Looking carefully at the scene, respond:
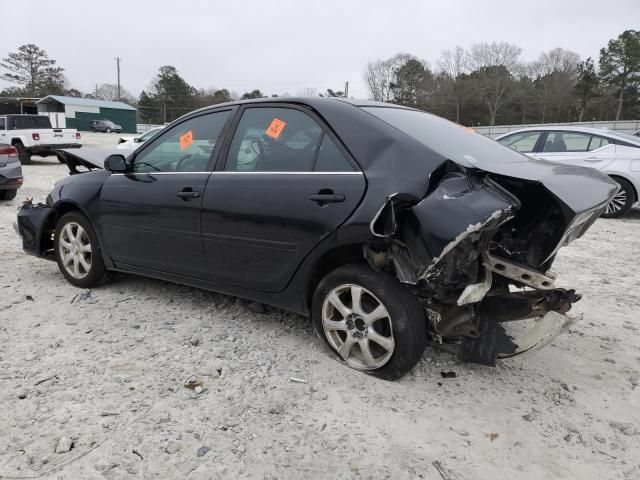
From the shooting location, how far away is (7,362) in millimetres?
3023

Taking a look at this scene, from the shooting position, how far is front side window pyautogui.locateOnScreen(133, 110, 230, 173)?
11.6 ft

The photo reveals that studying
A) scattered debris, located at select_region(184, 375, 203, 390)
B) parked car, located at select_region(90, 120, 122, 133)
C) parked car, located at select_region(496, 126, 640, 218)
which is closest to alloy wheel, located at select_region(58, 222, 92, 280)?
scattered debris, located at select_region(184, 375, 203, 390)

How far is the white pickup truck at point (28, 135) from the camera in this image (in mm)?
16266

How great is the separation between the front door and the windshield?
1251 millimetres

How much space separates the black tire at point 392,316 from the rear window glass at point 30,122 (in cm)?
1719

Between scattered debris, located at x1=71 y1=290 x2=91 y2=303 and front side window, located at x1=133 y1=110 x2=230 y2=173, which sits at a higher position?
front side window, located at x1=133 y1=110 x2=230 y2=173

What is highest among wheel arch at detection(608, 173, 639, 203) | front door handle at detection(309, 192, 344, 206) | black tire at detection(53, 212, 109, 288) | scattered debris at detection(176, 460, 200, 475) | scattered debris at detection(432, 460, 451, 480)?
front door handle at detection(309, 192, 344, 206)

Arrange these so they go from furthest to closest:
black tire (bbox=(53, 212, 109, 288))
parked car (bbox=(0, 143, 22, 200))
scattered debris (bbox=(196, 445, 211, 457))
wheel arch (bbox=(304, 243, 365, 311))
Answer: parked car (bbox=(0, 143, 22, 200)) < black tire (bbox=(53, 212, 109, 288)) < wheel arch (bbox=(304, 243, 365, 311)) < scattered debris (bbox=(196, 445, 211, 457))

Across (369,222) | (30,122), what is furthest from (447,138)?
(30,122)

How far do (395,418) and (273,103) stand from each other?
2.13m

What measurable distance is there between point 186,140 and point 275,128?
0.84 meters

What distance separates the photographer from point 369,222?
2639 millimetres

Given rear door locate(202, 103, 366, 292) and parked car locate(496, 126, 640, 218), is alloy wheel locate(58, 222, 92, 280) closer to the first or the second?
rear door locate(202, 103, 366, 292)

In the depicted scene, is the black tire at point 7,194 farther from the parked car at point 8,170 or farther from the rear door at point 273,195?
the rear door at point 273,195
